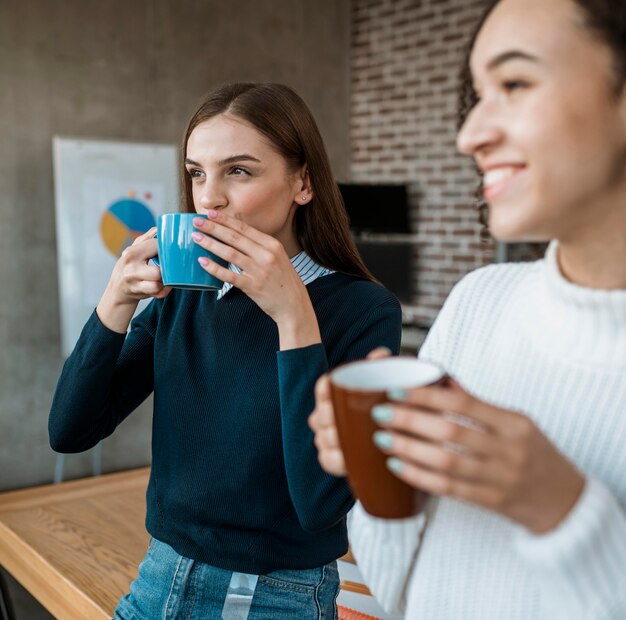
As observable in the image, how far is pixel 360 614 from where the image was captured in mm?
1437

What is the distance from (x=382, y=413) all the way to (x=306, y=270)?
804 millimetres

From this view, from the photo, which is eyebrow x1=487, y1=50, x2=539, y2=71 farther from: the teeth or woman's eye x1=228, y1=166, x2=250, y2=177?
woman's eye x1=228, y1=166, x2=250, y2=177

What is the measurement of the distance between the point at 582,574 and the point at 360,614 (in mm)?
970

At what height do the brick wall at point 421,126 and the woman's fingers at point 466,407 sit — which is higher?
the brick wall at point 421,126

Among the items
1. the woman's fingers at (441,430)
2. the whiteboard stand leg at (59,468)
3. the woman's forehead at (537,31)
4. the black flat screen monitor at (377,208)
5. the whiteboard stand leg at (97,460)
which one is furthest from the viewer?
the black flat screen monitor at (377,208)

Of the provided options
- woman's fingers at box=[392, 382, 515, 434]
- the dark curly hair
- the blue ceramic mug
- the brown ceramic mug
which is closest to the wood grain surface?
the blue ceramic mug

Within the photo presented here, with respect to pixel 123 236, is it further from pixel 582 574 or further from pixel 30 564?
pixel 582 574

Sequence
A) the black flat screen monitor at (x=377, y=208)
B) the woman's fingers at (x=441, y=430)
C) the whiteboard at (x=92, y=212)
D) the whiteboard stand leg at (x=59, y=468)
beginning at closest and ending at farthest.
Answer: the woman's fingers at (x=441, y=430)
the whiteboard at (x=92, y=212)
the whiteboard stand leg at (x=59, y=468)
the black flat screen monitor at (x=377, y=208)

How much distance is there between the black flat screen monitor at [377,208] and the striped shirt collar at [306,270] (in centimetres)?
337

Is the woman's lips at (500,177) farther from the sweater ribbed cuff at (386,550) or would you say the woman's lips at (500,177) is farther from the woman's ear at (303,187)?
the woman's ear at (303,187)

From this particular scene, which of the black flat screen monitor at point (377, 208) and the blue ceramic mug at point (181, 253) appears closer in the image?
the blue ceramic mug at point (181, 253)

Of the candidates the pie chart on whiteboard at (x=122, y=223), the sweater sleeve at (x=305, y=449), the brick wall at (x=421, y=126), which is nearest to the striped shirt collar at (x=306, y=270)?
the sweater sleeve at (x=305, y=449)

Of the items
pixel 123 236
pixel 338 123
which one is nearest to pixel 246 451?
pixel 123 236

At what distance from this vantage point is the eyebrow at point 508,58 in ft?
1.98
